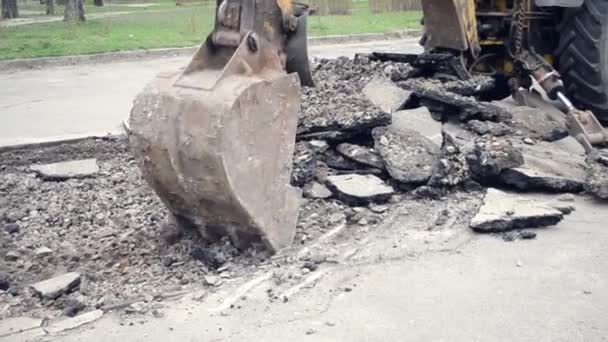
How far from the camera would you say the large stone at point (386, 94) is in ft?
21.9

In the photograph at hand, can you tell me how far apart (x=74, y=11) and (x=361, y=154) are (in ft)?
58.2

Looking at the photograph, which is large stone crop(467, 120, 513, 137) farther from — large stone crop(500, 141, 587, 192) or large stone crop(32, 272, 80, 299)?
large stone crop(32, 272, 80, 299)

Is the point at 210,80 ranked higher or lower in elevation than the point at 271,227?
higher

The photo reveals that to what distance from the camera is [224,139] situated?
167 inches

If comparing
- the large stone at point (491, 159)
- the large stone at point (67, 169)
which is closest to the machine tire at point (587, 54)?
the large stone at point (491, 159)

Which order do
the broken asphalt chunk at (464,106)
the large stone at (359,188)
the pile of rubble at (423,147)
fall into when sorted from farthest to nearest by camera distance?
the broken asphalt chunk at (464,106) < the pile of rubble at (423,147) < the large stone at (359,188)

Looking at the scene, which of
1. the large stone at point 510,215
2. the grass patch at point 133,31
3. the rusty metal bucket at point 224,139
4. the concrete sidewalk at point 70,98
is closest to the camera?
the rusty metal bucket at point 224,139

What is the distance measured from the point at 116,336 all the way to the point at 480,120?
387 cm

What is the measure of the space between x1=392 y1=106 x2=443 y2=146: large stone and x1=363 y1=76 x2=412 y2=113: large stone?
119mm

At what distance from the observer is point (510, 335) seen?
3928mm

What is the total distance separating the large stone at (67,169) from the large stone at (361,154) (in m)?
1.96

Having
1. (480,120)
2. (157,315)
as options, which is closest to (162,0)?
(480,120)

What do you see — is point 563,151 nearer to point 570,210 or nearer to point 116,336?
point 570,210

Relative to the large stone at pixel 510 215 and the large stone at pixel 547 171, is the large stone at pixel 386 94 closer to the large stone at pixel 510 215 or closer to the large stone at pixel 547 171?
the large stone at pixel 547 171
